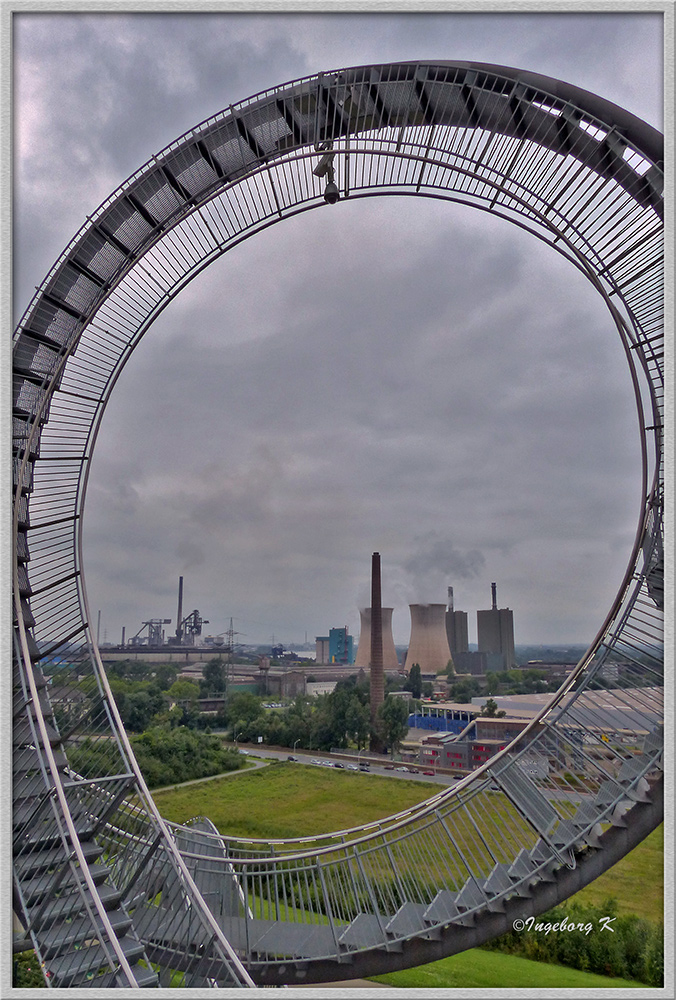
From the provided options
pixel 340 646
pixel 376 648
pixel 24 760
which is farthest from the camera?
pixel 340 646

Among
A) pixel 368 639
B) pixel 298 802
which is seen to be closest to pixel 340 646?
pixel 368 639

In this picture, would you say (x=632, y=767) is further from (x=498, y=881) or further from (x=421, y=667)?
(x=421, y=667)

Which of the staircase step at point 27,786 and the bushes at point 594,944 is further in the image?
the bushes at point 594,944

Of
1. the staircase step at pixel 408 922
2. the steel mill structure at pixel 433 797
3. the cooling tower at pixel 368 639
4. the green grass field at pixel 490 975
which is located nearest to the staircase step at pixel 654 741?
the steel mill structure at pixel 433 797

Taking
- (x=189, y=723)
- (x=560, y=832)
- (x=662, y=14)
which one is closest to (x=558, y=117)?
(x=662, y=14)

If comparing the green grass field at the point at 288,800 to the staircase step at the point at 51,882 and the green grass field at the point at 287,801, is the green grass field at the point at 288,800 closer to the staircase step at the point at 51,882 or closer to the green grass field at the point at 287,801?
the green grass field at the point at 287,801

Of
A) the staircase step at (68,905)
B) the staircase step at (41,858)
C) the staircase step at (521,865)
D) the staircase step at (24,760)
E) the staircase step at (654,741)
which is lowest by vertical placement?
the staircase step at (521,865)

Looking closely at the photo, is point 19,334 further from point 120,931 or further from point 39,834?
point 120,931
